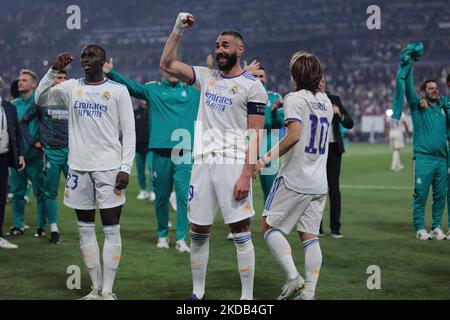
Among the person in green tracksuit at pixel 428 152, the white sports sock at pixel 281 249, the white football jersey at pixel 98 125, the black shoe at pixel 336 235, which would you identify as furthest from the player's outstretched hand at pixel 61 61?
the person in green tracksuit at pixel 428 152

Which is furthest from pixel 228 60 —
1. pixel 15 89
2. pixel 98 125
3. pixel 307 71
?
pixel 15 89

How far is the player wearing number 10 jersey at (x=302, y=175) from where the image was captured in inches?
248

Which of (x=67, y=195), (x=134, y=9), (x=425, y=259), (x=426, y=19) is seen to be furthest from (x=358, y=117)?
(x=67, y=195)

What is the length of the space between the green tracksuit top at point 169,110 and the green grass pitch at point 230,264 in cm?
148

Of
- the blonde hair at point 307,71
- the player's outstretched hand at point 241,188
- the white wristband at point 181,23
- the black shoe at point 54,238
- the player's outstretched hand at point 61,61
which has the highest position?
the white wristband at point 181,23

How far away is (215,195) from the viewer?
20.4 ft

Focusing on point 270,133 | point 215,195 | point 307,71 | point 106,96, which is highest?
point 307,71

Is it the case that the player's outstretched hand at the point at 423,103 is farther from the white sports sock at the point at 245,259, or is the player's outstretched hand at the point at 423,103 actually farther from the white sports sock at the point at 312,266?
the white sports sock at the point at 245,259

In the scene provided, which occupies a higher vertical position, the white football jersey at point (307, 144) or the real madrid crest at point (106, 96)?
the real madrid crest at point (106, 96)

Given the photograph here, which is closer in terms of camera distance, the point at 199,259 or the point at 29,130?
the point at 199,259

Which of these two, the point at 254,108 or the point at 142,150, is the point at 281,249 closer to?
the point at 254,108

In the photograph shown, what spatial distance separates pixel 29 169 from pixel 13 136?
4.12ft

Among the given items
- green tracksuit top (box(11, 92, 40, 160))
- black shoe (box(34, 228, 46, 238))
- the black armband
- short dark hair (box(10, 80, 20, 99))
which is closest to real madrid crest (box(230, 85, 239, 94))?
the black armband

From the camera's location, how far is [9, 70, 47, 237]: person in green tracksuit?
1048 centimetres
